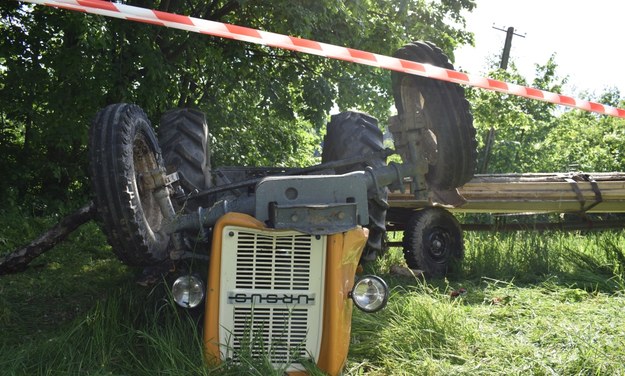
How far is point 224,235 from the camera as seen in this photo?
3471 mm

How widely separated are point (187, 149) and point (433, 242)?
12.8 feet

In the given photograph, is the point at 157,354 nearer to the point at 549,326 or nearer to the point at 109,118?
the point at 109,118

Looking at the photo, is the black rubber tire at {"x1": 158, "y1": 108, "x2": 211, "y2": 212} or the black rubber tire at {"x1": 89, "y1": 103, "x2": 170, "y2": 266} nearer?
the black rubber tire at {"x1": 89, "y1": 103, "x2": 170, "y2": 266}

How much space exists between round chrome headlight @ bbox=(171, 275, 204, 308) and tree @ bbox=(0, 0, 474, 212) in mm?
4318

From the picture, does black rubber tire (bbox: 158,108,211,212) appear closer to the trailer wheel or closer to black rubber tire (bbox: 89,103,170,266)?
black rubber tire (bbox: 89,103,170,266)

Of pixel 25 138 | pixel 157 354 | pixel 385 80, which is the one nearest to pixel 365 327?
pixel 157 354

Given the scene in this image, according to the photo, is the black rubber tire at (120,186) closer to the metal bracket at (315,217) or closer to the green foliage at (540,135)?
the metal bracket at (315,217)

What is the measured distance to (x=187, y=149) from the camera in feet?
16.5

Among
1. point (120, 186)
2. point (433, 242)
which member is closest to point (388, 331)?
point (120, 186)

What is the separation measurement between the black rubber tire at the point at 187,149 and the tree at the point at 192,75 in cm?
245

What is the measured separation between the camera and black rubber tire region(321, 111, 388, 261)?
444 cm

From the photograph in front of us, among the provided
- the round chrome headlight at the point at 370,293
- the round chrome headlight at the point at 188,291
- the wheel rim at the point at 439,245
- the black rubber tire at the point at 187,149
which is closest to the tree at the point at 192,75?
the black rubber tire at the point at 187,149

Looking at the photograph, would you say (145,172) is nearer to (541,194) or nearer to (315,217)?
(315,217)

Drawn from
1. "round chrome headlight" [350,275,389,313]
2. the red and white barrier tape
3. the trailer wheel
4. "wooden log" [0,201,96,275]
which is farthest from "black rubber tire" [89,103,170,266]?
the trailer wheel
